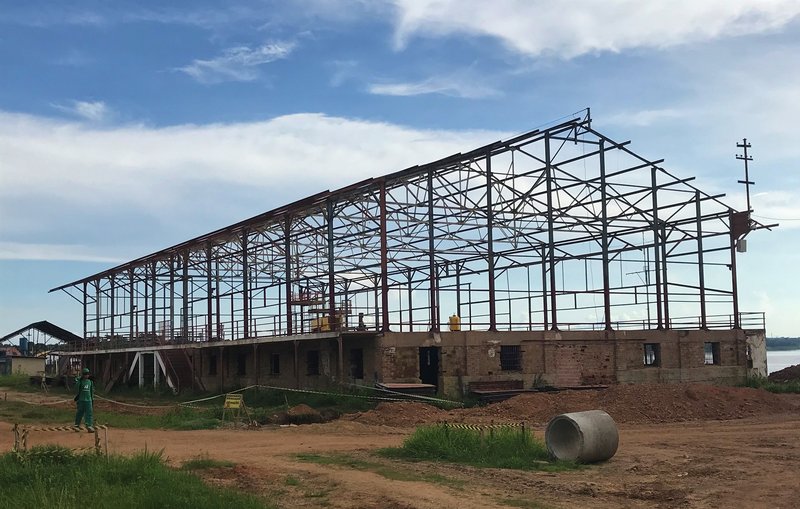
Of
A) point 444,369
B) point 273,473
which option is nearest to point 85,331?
point 444,369

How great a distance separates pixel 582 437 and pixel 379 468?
4.11 metres

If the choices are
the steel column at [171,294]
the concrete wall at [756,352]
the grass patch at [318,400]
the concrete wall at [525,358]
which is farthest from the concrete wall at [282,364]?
the concrete wall at [756,352]

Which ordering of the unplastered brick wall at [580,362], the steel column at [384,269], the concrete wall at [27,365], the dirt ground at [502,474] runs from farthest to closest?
the concrete wall at [27,365], the unplastered brick wall at [580,362], the steel column at [384,269], the dirt ground at [502,474]

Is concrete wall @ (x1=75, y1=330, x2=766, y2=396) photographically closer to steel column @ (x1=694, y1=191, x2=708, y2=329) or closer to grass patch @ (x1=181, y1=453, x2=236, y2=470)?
steel column @ (x1=694, y1=191, x2=708, y2=329)

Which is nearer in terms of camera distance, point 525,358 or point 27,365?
point 525,358

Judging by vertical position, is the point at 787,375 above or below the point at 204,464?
below

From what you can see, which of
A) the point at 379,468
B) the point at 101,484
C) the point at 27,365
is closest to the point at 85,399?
the point at 379,468

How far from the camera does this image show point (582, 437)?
16672 mm

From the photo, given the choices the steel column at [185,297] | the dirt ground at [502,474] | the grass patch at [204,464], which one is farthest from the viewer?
the steel column at [185,297]

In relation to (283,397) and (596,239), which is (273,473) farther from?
(596,239)

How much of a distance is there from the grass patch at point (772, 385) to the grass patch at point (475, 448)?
20.4m

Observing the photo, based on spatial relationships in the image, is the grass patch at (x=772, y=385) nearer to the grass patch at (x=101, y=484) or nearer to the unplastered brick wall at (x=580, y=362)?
the unplastered brick wall at (x=580, y=362)

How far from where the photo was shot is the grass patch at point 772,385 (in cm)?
3488

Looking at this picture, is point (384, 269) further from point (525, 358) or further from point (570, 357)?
point (570, 357)
